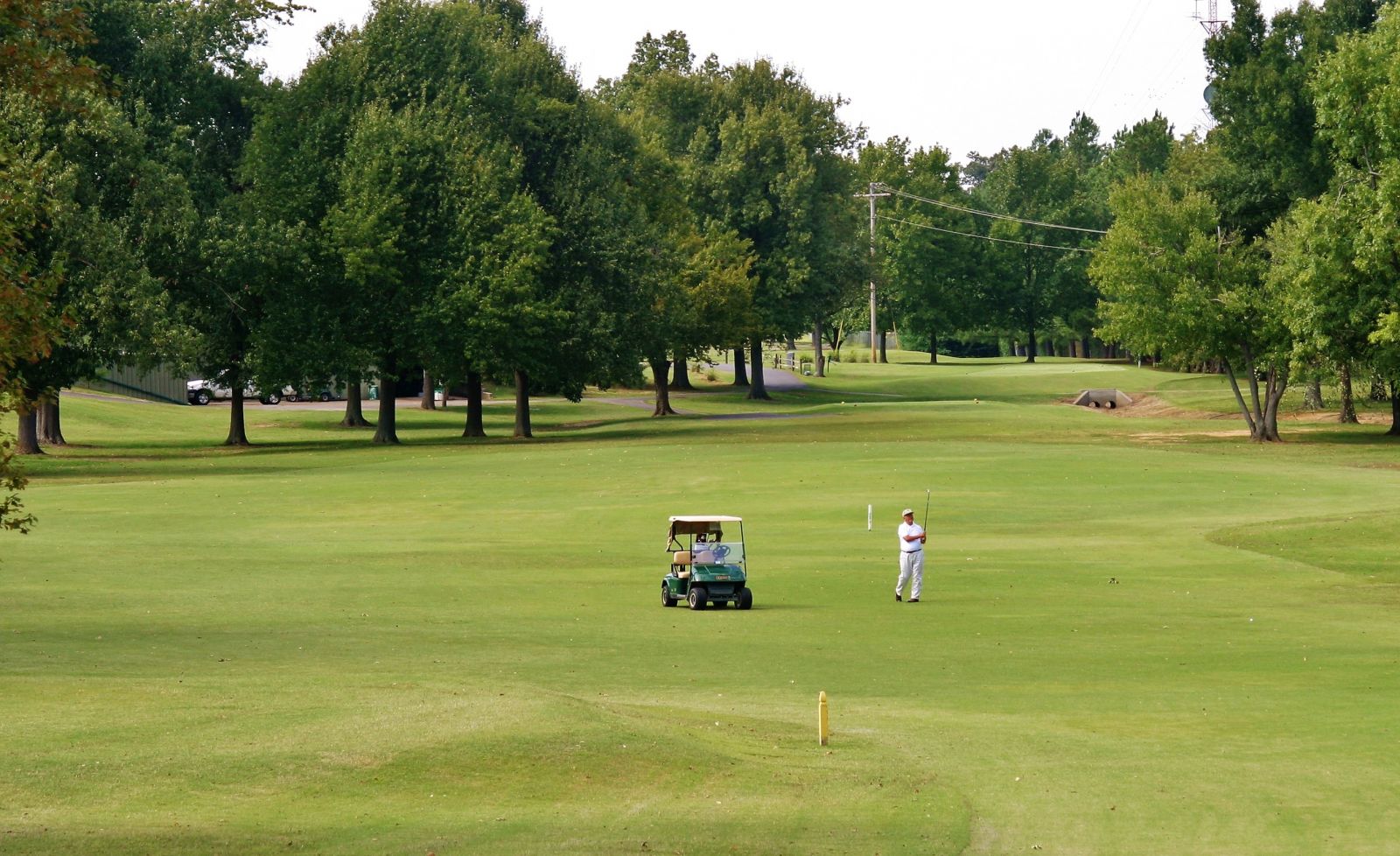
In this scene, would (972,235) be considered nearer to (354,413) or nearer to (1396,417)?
(354,413)

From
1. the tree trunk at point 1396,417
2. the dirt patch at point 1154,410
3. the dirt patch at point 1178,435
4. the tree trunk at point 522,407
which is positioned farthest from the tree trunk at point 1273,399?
the tree trunk at point 522,407

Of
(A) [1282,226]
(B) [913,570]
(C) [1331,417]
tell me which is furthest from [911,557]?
(C) [1331,417]

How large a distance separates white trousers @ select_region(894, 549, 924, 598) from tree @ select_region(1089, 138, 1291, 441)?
4375 centimetres

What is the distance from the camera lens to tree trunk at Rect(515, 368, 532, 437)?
263 ft

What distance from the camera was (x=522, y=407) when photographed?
81125 millimetres

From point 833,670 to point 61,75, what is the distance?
12.8 metres

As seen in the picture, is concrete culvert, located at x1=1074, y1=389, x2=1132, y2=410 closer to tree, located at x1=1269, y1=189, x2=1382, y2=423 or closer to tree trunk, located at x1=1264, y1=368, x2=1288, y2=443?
tree trunk, located at x1=1264, y1=368, x2=1288, y2=443

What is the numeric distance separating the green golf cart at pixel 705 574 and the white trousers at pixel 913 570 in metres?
2.76

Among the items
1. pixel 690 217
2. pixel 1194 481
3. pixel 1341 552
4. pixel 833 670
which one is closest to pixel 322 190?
pixel 690 217

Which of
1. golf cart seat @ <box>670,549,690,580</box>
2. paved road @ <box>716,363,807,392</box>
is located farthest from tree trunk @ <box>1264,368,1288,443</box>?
paved road @ <box>716,363,807,392</box>

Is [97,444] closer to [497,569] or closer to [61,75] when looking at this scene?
[497,569]

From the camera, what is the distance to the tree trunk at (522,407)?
263 feet

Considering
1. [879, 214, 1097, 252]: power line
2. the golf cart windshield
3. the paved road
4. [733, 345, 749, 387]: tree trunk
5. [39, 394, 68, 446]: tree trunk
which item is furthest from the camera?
[879, 214, 1097, 252]: power line

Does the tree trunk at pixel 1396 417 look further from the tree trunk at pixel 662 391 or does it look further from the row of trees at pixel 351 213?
the tree trunk at pixel 662 391
